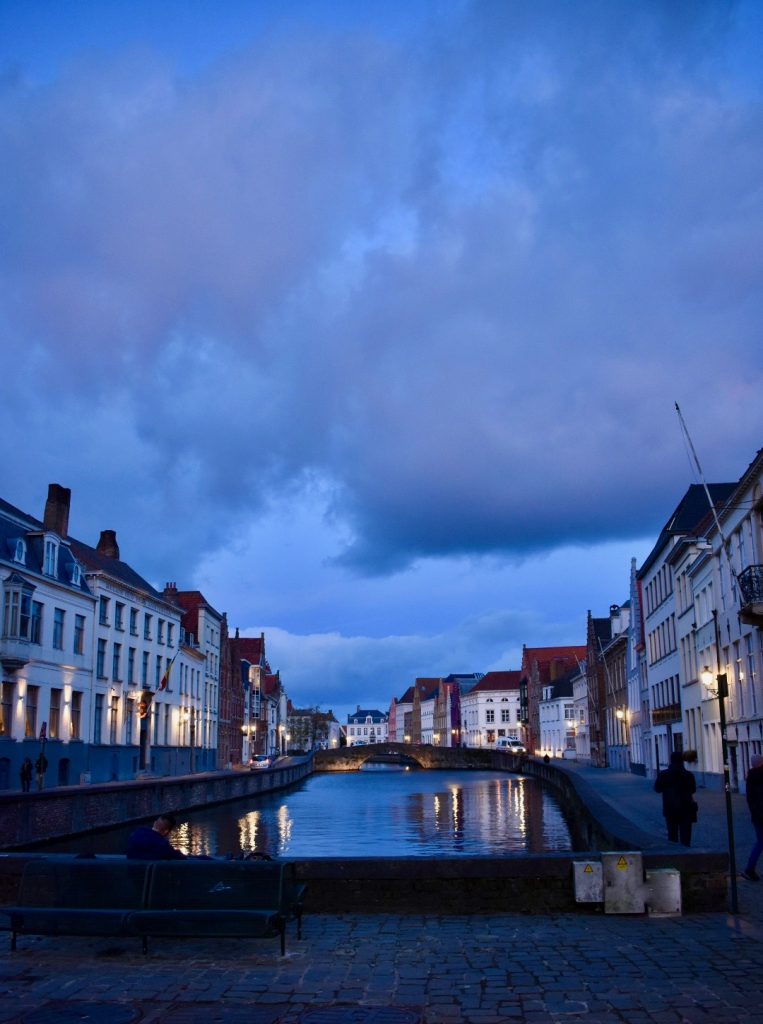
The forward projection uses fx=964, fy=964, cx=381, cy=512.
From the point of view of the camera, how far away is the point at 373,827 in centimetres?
3941

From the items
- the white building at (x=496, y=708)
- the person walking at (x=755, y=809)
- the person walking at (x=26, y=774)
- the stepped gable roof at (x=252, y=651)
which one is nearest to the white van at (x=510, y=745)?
the white building at (x=496, y=708)

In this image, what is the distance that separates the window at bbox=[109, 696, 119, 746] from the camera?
185ft

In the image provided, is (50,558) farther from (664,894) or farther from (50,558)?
(664,894)

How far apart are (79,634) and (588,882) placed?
44.5 m

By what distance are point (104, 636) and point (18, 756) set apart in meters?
13.4

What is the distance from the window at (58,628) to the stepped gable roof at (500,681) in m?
124

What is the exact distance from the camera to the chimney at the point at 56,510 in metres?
55.1

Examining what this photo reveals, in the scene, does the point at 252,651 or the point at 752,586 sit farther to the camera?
the point at 252,651

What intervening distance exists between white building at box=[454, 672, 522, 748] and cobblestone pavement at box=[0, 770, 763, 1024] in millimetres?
155858

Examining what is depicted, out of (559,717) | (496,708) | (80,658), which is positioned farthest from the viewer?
(496,708)

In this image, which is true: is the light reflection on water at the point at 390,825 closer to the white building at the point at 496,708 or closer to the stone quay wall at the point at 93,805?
the stone quay wall at the point at 93,805

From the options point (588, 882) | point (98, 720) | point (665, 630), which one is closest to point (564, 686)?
point (665, 630)

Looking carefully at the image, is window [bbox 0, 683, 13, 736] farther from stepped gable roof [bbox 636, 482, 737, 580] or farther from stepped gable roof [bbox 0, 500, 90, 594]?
stepped gable roof [bbox 636, 482, 737, 580]

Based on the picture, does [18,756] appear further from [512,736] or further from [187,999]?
[512,736]
